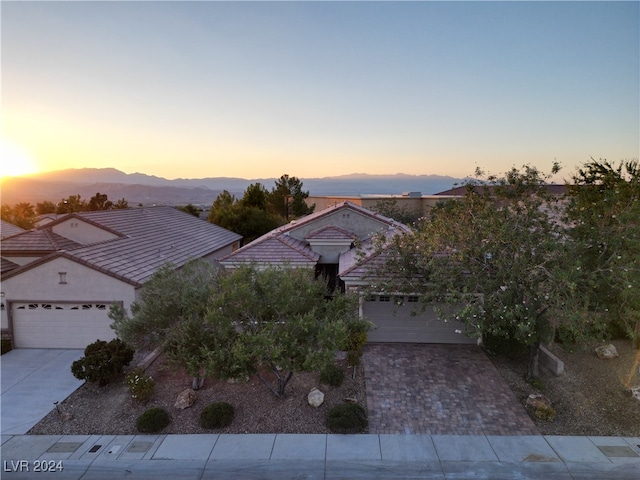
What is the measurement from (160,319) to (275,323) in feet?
11.1

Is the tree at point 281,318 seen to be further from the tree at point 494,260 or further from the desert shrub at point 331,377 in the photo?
the tree at point 494,260

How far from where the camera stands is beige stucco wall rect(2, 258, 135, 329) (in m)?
14.8

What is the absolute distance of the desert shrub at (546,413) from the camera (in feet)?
34.6

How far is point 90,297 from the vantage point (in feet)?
49.1

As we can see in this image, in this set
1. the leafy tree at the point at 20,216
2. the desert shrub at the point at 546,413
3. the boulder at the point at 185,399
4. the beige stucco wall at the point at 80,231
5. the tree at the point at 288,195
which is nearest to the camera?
the desert shrub at the point at 546,413

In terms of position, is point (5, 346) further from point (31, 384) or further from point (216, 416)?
point (216, 416)

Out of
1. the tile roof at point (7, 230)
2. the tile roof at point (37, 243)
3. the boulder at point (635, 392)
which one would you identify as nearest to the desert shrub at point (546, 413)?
the boulder at point (635, 392)

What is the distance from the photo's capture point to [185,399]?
36.7ft

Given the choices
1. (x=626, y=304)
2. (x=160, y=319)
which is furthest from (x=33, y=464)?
(x=626, y=304)

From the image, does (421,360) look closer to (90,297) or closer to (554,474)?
(554,474)

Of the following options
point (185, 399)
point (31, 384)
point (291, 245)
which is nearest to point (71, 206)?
point (291, 245)

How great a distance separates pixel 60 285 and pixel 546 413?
55.4ft

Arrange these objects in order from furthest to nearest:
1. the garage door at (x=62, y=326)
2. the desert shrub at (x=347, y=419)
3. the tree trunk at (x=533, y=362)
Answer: the garage door at (x=62, y=326) → the tree trunk at (x=533, y=362) → the desert shrub at (x=347, y=419)

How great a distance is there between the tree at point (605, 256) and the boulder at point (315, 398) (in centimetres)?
713
